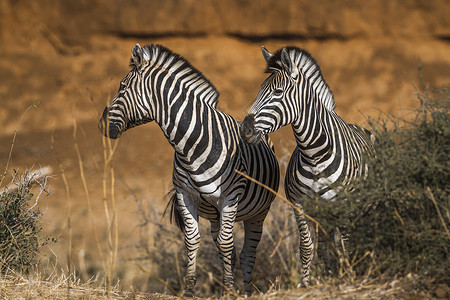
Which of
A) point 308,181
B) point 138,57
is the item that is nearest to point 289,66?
point 308,181

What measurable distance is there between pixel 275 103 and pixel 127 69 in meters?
6.09

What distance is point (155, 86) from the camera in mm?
5078

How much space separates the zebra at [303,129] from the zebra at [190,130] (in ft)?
1.80

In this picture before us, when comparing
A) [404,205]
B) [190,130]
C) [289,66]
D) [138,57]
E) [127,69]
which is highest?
[127,69]

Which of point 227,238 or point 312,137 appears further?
point 227,238

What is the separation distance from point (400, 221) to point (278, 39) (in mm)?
6717

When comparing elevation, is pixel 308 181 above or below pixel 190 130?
below

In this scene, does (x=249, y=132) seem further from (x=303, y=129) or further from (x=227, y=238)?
(x=227, y=238)

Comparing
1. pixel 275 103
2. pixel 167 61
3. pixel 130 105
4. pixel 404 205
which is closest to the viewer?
pixel 404 205

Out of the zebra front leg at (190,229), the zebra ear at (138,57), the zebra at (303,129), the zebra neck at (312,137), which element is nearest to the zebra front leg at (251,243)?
the zebra front leg at (190,229)

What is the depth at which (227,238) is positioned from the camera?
5.24m

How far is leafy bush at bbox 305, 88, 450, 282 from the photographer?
356 centimetres

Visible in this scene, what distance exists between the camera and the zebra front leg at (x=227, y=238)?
5168mm

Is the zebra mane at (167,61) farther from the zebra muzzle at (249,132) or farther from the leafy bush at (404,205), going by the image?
the leafy bush at (404,205)
